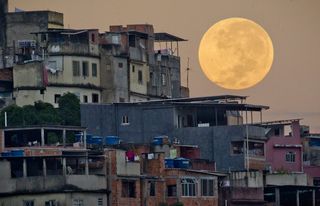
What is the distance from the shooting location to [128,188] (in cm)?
8319

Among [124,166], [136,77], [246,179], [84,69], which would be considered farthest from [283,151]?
[124,166]

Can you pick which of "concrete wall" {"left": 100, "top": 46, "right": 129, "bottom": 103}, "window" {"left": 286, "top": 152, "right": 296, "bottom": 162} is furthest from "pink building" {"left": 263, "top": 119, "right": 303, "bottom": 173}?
"concrete wall" {"left": 100, "top": 46, "right": 129, "bottom": 103}

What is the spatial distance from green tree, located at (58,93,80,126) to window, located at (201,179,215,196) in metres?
13.7

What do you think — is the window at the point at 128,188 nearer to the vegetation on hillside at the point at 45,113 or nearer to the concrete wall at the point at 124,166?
the concrete wall at the point at 124,166

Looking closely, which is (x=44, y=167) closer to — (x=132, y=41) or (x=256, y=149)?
(x=256, y=149)

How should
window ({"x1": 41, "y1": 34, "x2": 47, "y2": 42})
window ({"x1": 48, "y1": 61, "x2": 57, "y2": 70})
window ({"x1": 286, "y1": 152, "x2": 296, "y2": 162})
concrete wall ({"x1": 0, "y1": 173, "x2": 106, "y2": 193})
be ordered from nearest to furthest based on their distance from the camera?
concrete wall ({"x1": 0, "y1": 173, "x2": 106, "y2": 193}), window ({"x1": 286, "y1": 152, "x2": 296, "y2": 162}), window ({"x1": 48, "y1": 61, "x2": 57, "y2": 70}), window ({"x1": 41, "y1": 34, "x2": 47, "y2": 42})

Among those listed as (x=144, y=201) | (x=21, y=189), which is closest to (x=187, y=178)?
(x=144, y=201)

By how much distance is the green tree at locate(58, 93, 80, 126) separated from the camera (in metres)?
99.4

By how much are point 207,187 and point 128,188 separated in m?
6.03

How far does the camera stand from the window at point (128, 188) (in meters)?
83.0

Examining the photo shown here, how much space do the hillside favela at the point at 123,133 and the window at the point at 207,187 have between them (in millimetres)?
83

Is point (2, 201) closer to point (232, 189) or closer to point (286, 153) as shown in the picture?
point (232, 189)

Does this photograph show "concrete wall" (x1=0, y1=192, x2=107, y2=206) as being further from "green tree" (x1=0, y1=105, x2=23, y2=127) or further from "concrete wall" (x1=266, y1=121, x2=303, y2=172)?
"concrete wall" (x1=266, y1=121, x2=303, y2=172)

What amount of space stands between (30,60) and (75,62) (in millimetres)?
2950
